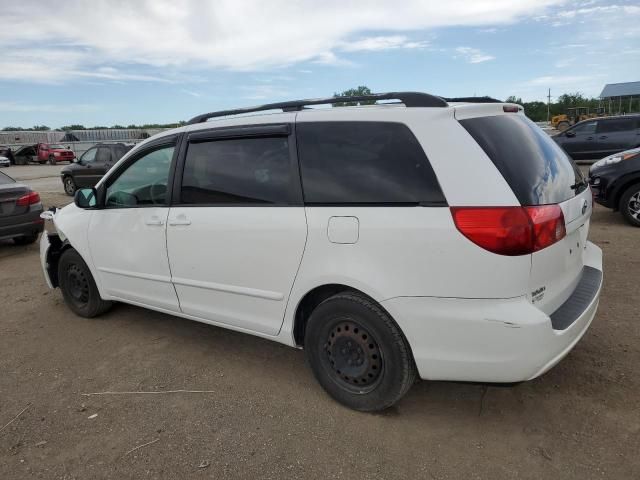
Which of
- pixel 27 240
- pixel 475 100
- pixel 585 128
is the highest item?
pixel 475 100

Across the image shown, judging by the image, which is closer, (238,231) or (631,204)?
(238,231)

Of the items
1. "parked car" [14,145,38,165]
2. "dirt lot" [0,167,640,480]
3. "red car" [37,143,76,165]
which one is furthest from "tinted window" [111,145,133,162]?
"parked car" [14,145,38,165]

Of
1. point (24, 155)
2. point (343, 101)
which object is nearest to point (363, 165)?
point (343, 101)

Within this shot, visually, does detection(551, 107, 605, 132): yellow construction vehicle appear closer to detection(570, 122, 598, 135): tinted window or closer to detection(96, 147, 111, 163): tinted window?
detection(570, 122, 598, 135): tinted window

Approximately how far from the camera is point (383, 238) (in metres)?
2.61

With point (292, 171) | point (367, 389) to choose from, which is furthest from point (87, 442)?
point (292, 171)

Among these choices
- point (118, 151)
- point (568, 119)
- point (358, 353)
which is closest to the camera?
point (358, 353)

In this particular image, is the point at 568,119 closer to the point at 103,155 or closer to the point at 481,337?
the point at 103,155

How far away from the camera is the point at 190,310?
3.72 meters

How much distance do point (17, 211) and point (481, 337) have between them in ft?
25.1

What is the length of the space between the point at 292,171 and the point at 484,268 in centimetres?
128

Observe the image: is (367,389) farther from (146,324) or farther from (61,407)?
(146,324)

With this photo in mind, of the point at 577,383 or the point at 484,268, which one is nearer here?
the point at 484,268

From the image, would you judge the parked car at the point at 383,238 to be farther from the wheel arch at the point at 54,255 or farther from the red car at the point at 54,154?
the red car at the point at 54,154
